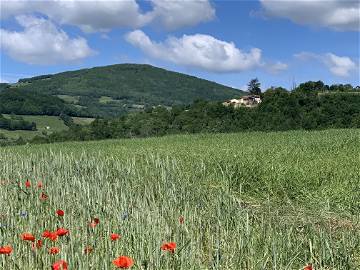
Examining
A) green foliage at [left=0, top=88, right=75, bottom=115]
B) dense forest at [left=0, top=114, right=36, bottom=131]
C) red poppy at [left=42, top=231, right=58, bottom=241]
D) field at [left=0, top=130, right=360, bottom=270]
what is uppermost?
green foliage at [left=0, top=88, right=75, bottom=115]

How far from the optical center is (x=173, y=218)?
5.21m

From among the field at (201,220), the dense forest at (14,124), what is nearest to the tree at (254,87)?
the dense forest at (14,124)

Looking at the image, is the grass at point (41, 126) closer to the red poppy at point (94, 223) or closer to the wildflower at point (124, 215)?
the wildflower at point (124, 215)

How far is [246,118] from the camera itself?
142 feet

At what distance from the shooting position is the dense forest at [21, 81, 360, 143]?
41812 millimetres

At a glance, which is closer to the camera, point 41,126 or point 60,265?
point 60,265

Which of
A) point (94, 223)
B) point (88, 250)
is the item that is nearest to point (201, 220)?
point (94, 223)

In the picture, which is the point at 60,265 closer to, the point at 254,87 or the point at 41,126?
the point at 254,87

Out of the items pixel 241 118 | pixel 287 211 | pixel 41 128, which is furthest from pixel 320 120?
pixel 41 128

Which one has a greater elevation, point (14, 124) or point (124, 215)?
point (14, 124)

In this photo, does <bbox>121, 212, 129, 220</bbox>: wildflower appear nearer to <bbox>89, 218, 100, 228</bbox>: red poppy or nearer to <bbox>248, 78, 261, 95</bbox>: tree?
<bbox>89, 218, 100, 228</bbox>: red poppy

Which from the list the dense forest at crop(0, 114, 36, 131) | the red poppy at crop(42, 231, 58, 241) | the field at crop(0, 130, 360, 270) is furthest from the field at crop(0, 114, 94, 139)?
the red poppy at crop(42, 231, 58, 241)

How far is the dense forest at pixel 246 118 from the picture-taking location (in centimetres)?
4181

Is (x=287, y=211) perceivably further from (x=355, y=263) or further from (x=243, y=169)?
(x=243, y=169)
